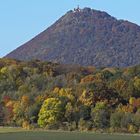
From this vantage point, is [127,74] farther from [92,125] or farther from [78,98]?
[92,125]

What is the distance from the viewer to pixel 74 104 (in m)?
97.8

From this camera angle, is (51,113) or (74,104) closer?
(51,113)

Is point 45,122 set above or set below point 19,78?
below

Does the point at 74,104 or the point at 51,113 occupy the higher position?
the point at 74,104

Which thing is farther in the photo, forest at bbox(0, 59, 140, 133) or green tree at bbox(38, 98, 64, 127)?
green tree at bbox(38, 98, 64, 127)

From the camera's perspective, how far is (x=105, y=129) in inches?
3538

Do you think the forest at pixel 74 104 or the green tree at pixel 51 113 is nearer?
the forest at pixel 74 104

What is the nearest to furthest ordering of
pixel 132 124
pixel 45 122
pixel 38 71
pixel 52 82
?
1. pixel 132 124
2. pixel 45 122
3. pixel 52 82
4. pixel 38 71

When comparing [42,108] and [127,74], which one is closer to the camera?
[42,108]

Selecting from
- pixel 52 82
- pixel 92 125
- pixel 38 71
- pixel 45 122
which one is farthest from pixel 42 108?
pixel 38 71

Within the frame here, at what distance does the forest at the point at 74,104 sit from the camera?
299ft

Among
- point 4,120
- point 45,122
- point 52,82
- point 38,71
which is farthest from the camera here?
point 38,71

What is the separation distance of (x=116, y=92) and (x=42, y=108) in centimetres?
1244

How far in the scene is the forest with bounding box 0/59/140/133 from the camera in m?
91.2
